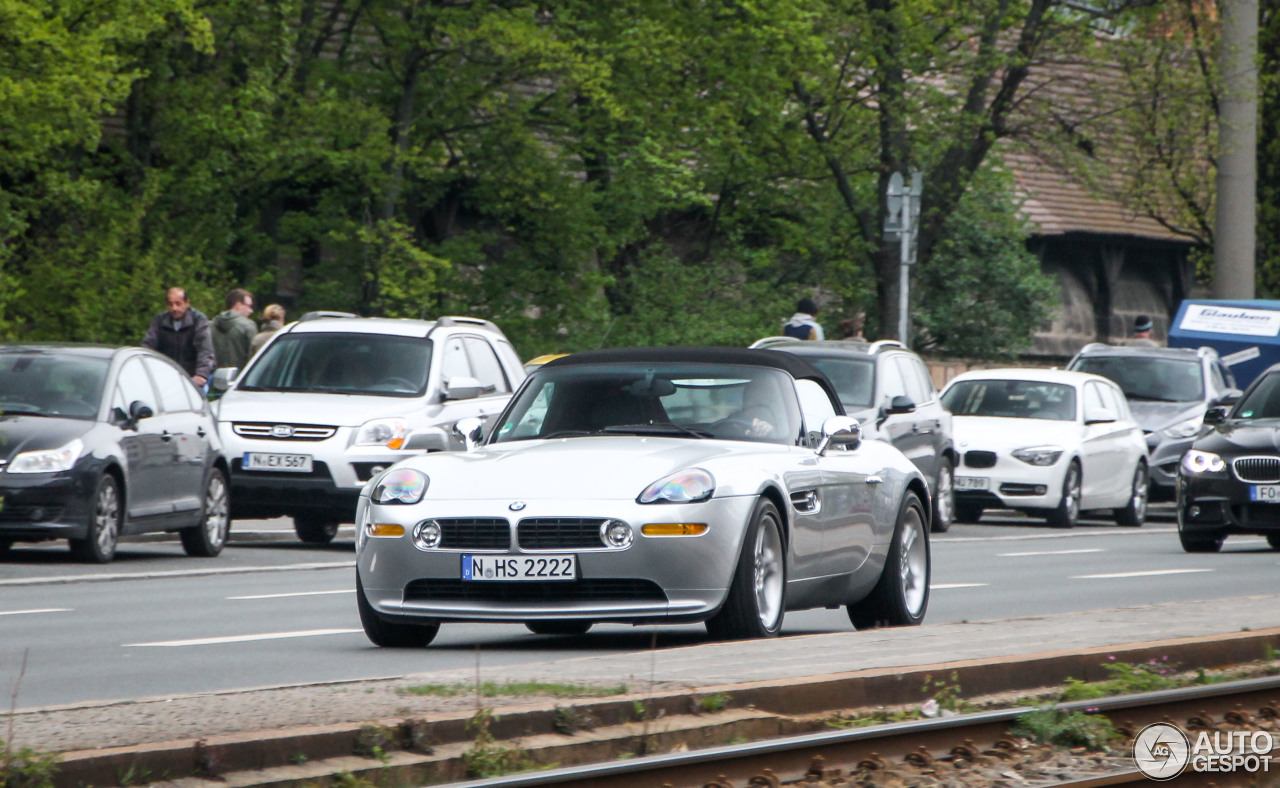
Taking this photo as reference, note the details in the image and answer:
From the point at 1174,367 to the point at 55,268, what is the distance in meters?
14.0

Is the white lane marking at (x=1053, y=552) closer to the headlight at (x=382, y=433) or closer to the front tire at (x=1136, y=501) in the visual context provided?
the headlight at (x=382, y=433)

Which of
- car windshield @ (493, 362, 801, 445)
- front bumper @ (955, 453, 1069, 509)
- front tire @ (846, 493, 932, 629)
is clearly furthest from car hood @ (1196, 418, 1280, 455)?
car windshield @ (493, 362, 801, 445)

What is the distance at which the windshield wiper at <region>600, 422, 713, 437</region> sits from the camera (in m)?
10.7

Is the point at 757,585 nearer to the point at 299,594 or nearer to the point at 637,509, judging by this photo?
the point at 637,509

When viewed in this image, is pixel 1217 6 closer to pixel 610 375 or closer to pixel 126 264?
pixel 126 264

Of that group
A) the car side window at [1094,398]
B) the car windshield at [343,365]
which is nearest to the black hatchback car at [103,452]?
the car windshield at [343,365]

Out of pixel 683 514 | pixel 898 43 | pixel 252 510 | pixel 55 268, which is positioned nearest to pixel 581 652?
pixel 683 514

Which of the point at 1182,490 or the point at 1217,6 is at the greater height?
the point at 1217,6

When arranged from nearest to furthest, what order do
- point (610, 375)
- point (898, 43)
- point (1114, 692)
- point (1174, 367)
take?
point (1114, 692)
point (610, 375)
point (1174, 367)
point (898, 43)

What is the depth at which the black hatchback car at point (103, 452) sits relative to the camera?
51.4ft

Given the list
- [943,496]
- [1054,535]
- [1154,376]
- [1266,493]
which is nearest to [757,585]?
[1266,493]

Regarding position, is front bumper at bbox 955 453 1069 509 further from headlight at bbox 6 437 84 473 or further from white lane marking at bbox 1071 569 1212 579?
headlight at bbox 6 437 84 473

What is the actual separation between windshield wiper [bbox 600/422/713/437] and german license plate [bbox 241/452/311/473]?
25.6 feet

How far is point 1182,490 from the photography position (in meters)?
19.3
